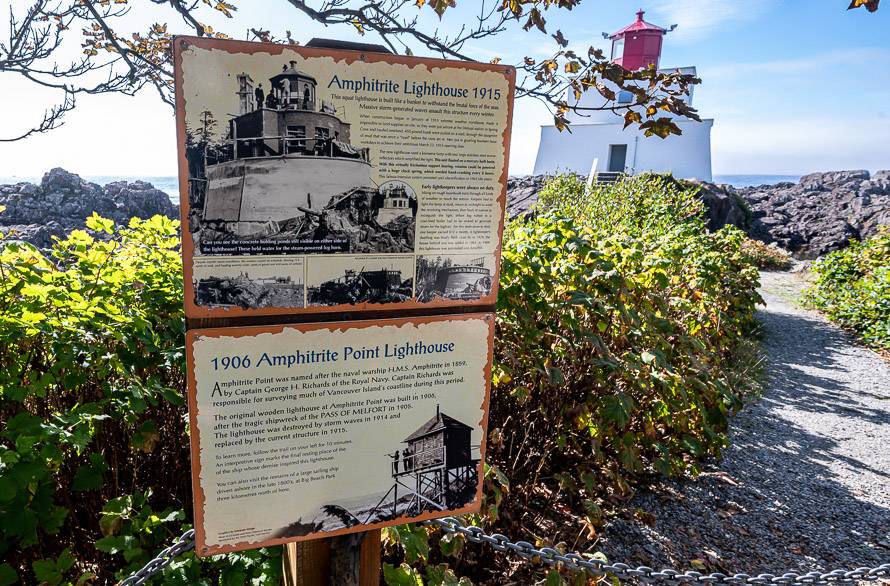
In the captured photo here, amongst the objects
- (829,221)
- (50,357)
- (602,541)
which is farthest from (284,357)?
(829,221)

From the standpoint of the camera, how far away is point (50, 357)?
7.02 ft

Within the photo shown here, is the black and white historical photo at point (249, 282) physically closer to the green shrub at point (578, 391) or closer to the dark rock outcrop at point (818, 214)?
the green shrub at point (578, 391)

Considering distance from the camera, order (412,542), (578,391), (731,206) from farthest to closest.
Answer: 1. (731,206)
2. (578,391)
3. (412,542)

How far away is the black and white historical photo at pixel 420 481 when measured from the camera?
62.9 inches

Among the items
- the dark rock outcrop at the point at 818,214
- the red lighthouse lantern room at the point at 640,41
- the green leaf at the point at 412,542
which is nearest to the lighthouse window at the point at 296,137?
the green leaf at the point at 412,542

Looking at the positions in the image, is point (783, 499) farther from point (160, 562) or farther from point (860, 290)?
point (860, 290)

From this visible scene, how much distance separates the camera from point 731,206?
19344 millimetres

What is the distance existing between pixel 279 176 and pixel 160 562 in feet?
4.10

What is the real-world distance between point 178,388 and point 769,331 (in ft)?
30.0

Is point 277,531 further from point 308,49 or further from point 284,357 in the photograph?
point 308,49

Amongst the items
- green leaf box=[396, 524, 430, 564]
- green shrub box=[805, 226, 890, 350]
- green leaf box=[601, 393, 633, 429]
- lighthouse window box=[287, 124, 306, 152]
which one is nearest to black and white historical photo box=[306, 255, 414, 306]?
lighthouse window box=[287, 124, 306, 152]

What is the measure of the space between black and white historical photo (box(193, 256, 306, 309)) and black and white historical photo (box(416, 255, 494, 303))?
33 cm

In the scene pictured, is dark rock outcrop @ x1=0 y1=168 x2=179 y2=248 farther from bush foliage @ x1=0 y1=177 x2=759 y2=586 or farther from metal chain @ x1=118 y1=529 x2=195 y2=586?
metal chain @ x1=118 y1=529 x2=195 y2=586

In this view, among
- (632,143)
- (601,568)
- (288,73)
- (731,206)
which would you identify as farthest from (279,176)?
(632,143)
